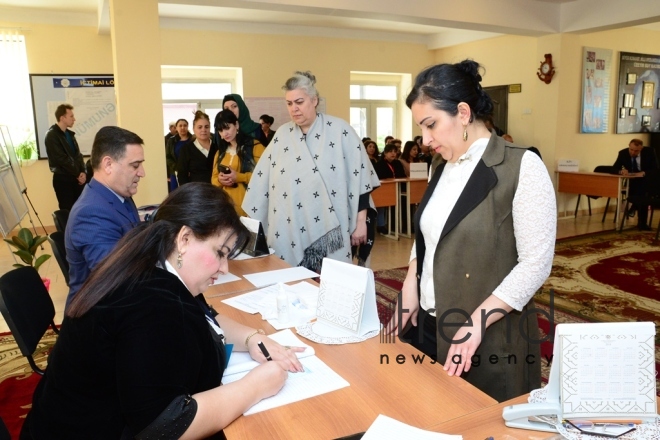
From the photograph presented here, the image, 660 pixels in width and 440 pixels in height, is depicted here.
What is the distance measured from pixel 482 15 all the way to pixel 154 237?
240 inches

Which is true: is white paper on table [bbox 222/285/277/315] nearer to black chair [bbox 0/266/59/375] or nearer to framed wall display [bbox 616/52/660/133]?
black chair [bbox 0/266/59/375]

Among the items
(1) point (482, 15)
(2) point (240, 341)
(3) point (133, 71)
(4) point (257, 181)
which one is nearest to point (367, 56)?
(1) point (482, 15)

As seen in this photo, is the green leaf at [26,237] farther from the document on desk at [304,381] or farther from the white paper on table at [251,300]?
the document on desk at [304,381]

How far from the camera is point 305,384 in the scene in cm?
130

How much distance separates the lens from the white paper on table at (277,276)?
2.18 m

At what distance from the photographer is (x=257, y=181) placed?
9.07ft

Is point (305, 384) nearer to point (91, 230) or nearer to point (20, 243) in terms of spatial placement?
point (91, 230)

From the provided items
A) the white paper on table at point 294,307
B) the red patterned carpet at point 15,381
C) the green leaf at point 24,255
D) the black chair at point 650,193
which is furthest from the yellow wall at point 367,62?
the white paper on table at point 294,307

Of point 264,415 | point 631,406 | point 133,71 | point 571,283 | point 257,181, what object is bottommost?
point 571,283

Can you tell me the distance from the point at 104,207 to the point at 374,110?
816 centimetres

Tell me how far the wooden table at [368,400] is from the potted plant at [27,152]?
22.8ft

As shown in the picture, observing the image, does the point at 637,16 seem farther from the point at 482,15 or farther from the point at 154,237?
the point at 154,237

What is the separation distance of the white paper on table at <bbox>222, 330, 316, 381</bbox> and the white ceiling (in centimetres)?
403

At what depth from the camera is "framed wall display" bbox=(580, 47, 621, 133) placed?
24.6 feet
